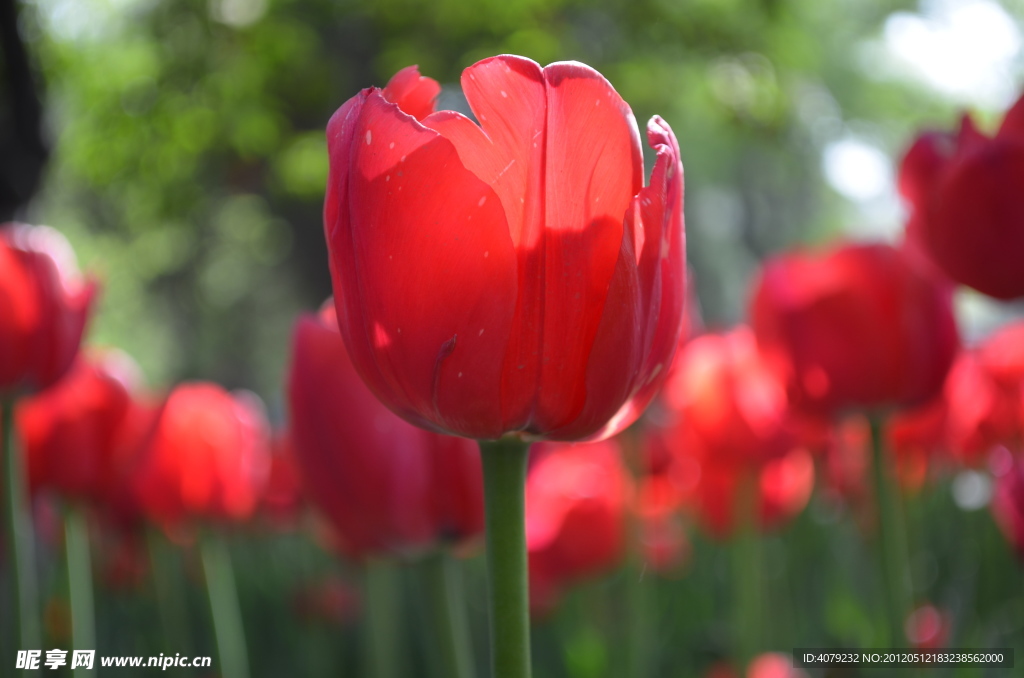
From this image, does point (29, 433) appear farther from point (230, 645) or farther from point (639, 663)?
point (639, 663)

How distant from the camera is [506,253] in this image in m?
0.34

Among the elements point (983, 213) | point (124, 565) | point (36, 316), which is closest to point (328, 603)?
point (124, 565)

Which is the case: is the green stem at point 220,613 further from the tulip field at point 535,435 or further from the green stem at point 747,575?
the green stem at point 747,575

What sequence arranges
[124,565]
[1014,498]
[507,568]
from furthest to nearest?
[124,565], [1014,498], [507,568]

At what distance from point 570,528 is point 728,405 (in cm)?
29

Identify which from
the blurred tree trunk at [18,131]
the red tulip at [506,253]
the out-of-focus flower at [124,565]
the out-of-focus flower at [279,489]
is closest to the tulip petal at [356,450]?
the red tulip at [506,253]

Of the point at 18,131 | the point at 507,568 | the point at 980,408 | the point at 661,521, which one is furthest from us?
the point at 18,131

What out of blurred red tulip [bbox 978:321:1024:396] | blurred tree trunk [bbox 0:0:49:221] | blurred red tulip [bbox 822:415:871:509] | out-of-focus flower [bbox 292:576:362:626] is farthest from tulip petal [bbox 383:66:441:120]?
blurred tree trunk [bbox 0:0:49:221]

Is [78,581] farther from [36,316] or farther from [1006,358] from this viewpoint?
[1006,358]

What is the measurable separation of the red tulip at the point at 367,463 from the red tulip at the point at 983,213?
1.04ft

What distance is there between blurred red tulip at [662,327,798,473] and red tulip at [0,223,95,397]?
57cm

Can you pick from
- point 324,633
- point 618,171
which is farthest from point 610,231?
point 324,633

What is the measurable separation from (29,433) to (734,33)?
456 centimetres

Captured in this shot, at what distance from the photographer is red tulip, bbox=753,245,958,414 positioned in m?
0.69
